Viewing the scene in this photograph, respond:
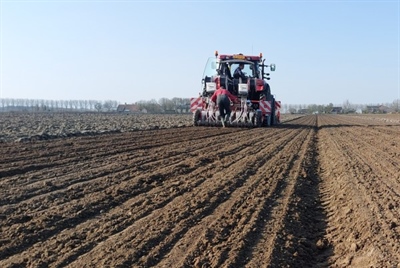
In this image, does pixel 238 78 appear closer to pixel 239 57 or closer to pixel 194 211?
pixel 239 57

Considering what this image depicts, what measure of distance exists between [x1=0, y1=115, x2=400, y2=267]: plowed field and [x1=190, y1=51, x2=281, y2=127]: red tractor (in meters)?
9.26

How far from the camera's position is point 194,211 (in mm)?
5617

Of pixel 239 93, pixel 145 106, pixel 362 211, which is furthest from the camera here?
pixel 145 106

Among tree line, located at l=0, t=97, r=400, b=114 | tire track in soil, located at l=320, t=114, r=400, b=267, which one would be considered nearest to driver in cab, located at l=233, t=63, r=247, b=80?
tire track in soil, located at l=320, t=114, r=400, b=267

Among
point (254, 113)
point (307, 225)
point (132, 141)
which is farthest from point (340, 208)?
point (254, 113)

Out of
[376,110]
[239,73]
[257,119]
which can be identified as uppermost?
[239,73]

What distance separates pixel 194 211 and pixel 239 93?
14.2m

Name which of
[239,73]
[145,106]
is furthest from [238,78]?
[145,106]

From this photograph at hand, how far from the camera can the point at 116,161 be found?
9.30 m

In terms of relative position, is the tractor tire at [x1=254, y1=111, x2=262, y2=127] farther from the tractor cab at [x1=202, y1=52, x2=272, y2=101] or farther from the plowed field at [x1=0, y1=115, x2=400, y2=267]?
the plowed field at [x1=0, y1=115, x2=400, y2=267]

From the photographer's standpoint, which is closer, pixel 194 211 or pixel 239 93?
pixel 194 211

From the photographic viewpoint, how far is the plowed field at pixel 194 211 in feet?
13.8

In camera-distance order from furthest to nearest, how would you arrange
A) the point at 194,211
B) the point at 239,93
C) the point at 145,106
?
1. the point at 145,106
2. the point at 239,93
3. the point at 194,211

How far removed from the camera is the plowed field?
4207mm
